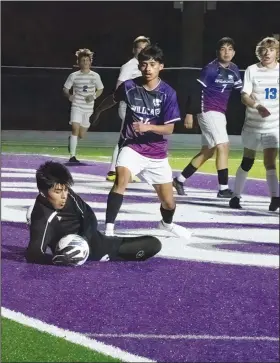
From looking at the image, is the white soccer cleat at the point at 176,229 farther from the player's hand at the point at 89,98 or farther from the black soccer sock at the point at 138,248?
the player's hand at the point at 89,98

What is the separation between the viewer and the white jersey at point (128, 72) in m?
1.67

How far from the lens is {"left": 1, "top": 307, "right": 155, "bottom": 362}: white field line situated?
1.73m

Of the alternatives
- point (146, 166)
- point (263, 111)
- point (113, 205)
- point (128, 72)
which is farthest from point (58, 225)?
point (263, 111)

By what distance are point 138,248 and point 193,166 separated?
0.21 m

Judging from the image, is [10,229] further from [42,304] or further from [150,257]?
[150,257]

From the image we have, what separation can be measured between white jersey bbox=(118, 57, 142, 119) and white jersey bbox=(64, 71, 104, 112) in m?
0.06

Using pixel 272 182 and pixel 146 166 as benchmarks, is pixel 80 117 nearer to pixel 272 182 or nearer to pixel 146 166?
pixel 146 166

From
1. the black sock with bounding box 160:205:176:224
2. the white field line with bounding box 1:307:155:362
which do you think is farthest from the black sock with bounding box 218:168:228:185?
the white field line with bounding box 1:307:155:362

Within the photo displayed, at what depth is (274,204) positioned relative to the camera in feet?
5.97

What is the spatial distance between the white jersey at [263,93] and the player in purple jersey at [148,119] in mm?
132

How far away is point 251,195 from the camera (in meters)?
1.79

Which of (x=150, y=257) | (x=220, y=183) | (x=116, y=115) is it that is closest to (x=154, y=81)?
(x=116, y=115)

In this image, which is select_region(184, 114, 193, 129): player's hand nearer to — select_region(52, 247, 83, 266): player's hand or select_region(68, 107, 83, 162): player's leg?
select_region(68, 107, 83, 162): player's leg

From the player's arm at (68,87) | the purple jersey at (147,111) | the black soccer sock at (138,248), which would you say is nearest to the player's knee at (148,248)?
the black soccer sock at (138,248)
